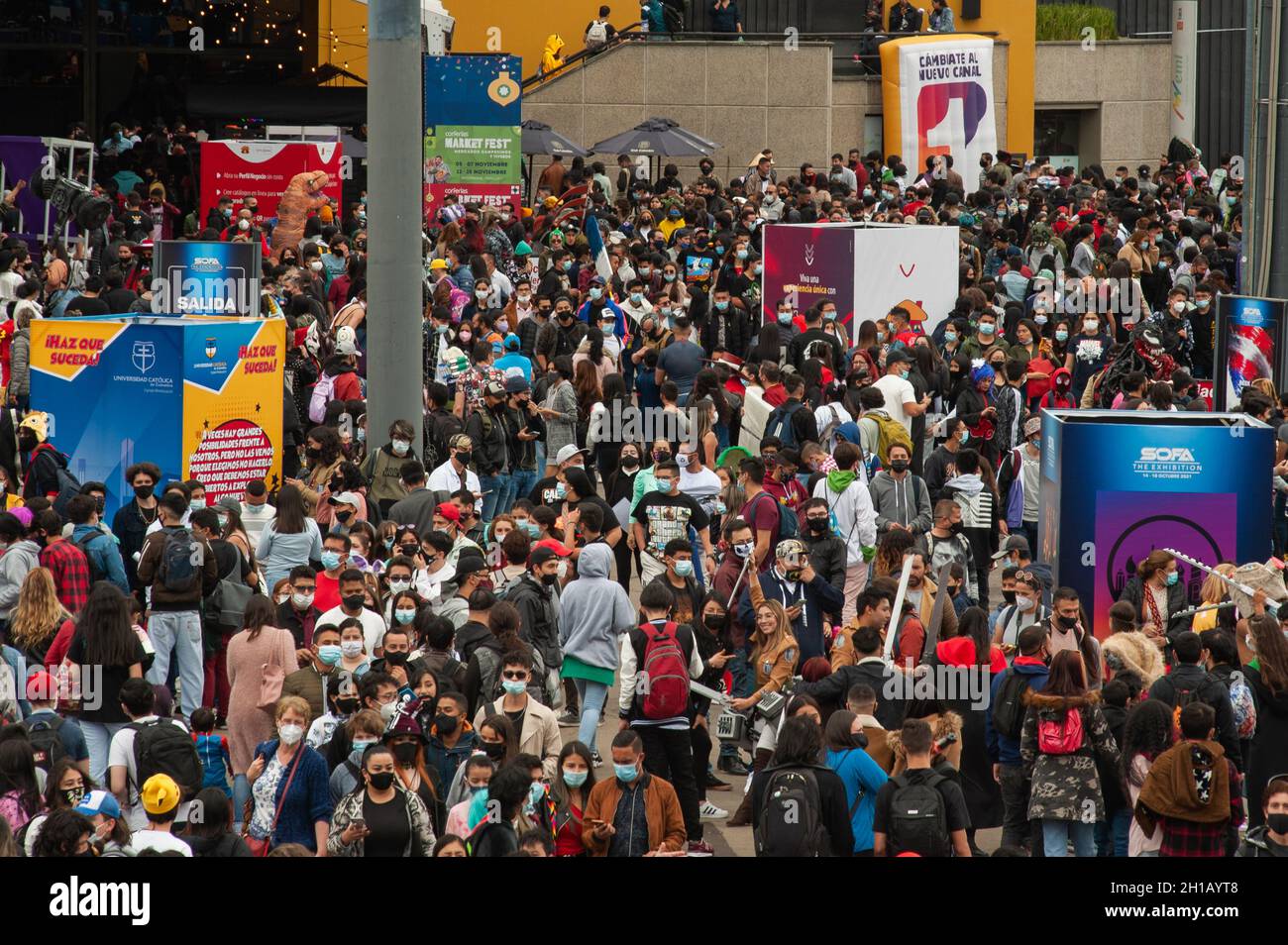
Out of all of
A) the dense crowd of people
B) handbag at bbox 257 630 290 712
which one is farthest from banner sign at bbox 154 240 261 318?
handbag at bbox 257 630 290 712

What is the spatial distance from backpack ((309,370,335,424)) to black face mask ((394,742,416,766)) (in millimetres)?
7454

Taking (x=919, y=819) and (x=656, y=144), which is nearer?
(x=919, y=819)

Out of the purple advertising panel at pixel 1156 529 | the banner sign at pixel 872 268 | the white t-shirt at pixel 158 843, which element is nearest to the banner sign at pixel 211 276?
the banner sign at pixel 872 268

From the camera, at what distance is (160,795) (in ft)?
25.2

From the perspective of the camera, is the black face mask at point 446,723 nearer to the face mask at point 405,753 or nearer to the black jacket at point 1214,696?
the face mask at point 405,753

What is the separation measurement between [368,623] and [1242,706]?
4266mm

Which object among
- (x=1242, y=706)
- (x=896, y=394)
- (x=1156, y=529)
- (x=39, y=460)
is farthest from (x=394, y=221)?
(x=1242, y=706)

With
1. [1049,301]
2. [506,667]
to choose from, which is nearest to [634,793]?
[506,667]

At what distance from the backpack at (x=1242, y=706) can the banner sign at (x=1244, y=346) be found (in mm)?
7049

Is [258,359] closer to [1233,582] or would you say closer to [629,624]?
[629,624]

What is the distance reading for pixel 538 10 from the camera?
3744 cm

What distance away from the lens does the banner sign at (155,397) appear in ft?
46.3
